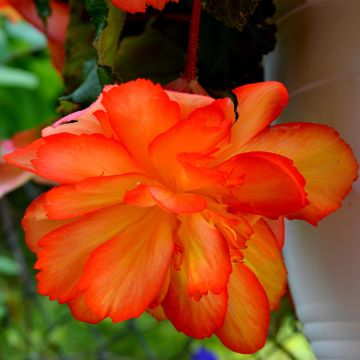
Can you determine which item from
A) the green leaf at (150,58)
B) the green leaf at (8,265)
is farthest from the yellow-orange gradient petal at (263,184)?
the green leaf at (8,265)

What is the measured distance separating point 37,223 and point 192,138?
85 millimetres

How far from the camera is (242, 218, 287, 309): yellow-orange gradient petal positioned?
0.92 feet

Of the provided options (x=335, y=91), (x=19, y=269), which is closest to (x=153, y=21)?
(x=335, y=91)

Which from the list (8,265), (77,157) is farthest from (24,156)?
(8,265)

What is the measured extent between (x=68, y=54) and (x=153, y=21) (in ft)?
0.18

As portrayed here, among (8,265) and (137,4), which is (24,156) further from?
(8,265)

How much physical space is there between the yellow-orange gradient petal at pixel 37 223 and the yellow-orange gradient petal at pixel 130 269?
0.04 metres

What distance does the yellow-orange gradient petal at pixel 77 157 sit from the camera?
0.82 ft

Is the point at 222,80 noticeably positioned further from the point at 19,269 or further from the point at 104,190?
the point at 19,269

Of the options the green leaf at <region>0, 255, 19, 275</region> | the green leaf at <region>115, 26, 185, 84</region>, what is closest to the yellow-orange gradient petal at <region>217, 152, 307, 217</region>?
the green leaf at <region>115, 26, 185, 84</region>

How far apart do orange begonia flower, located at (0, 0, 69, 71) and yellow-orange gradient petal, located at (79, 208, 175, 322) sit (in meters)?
0.21

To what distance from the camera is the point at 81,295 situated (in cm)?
28

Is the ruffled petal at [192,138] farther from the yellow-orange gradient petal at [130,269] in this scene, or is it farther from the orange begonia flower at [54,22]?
the orange begonia flower at [54,22]

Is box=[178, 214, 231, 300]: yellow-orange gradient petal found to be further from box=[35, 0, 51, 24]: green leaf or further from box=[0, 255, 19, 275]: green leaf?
box=[0, 255, 19, 275]: green leaf
